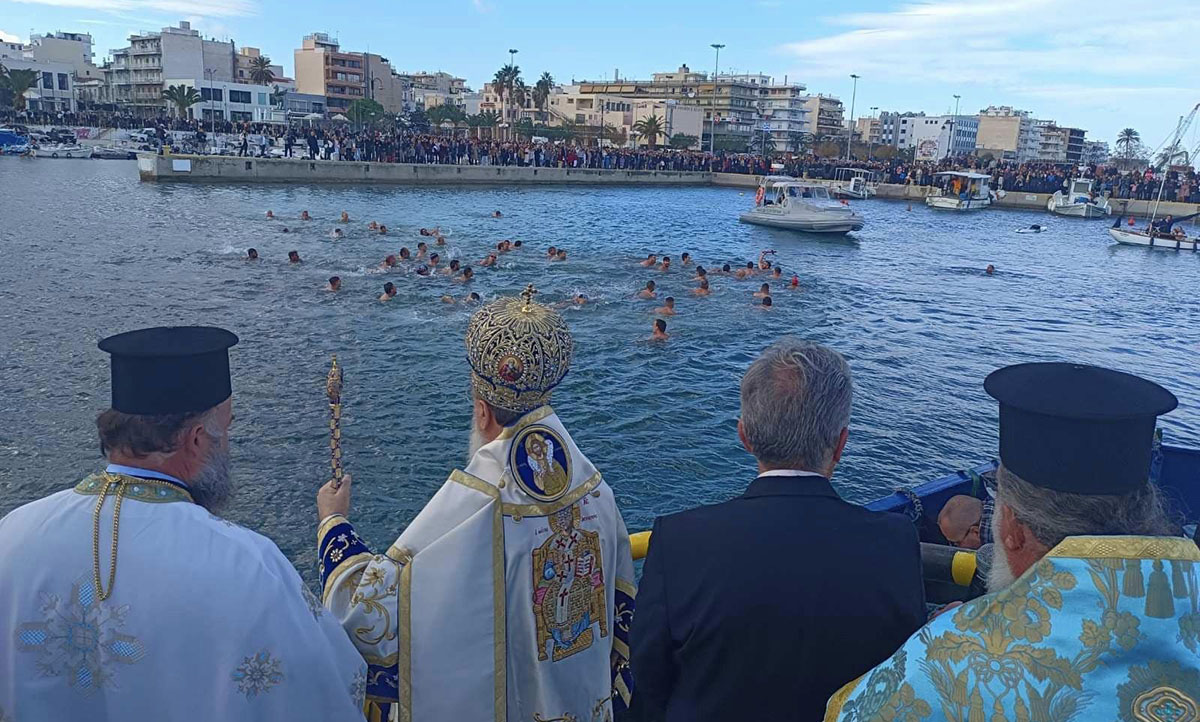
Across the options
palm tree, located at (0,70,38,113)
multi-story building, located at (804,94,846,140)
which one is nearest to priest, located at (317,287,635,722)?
palm tree, located at (0,70,38,113)

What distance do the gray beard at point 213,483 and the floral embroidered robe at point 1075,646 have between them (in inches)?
67.3

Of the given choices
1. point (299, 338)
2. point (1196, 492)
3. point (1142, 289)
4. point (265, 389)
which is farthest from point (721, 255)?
point (1196, 492)

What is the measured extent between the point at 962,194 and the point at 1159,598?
189ft

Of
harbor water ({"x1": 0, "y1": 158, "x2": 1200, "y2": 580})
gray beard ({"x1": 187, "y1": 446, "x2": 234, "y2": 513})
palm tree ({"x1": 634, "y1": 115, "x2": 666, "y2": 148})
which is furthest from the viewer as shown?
palm tree ({"x1": 634, "y1": 115, "x2": 666, "y2": 148})

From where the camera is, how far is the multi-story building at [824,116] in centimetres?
15598

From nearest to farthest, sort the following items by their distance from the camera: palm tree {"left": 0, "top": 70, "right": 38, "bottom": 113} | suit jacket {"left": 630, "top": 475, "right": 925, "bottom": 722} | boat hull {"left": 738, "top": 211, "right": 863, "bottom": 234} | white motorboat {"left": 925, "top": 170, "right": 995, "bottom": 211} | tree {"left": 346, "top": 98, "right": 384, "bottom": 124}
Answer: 1. suit jacket {"left": 630, "top": 475, "right": 925, "bottom": 722}
2. boat hull {"left": 738, "top": 211, "right": 863, "bottom": 234}
3. white motorboat {"left": 925, "top": 170, "right": 995, "bottom": 211}
4. palm tree {"left": 0, "top": 70, "right": 38, "bottom": 113}
5. tree {"left": 346, "top": 98, "right": 384, "bottom": 124}

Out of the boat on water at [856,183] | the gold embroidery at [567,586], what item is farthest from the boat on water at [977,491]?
the boat on water at [856,183]

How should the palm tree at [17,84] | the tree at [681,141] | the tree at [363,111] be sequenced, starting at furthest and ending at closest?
the tree at [681,141] → the tree at [363,111] → the palm tree at [17,84]

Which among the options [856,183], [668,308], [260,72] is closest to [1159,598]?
[668,308]

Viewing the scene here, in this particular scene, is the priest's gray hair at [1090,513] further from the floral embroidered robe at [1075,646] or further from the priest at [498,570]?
the priest at [498,570]

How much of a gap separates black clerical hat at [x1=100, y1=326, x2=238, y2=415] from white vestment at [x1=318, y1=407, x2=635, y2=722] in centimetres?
65

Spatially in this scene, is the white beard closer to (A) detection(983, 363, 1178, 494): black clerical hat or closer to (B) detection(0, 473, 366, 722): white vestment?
(A) detection(983, 363, 1178, 494): black clerical hat

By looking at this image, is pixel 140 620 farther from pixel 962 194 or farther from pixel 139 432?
pixel 962 194

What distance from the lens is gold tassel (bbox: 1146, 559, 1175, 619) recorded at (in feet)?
4.62
